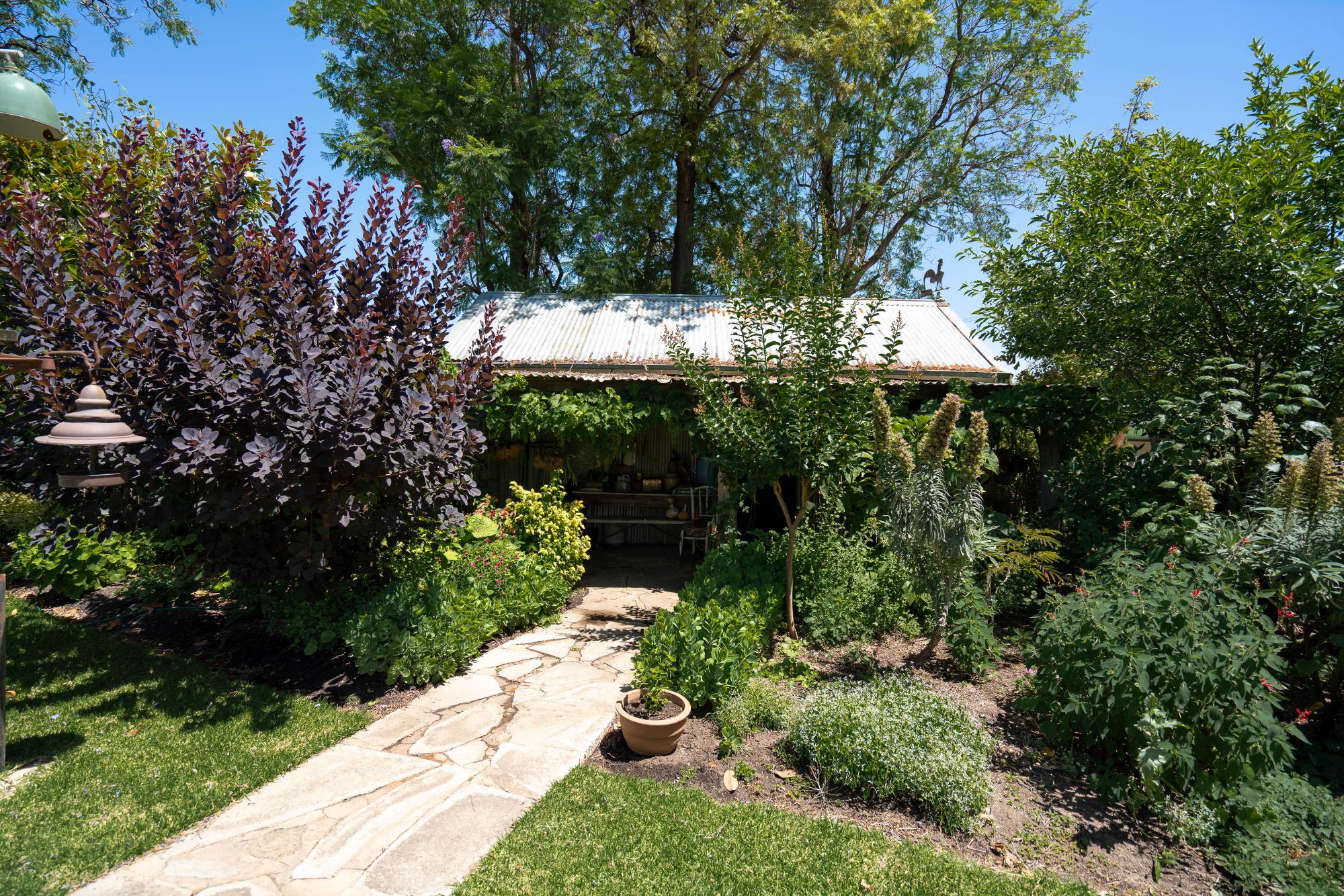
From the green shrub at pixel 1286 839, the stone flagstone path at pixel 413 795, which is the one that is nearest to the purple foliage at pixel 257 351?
the stone flagstone path at pixel 413 795

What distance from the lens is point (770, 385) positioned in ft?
19.5

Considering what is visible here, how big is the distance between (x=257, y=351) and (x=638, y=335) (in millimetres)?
5797

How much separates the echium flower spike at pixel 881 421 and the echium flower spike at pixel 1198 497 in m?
2.18

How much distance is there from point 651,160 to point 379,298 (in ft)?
40.9

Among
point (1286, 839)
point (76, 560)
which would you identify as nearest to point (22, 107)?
point (76, 560)

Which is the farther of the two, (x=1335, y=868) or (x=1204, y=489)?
(x=1204, y=489)

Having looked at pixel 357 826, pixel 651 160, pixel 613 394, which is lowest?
pixel 357 826

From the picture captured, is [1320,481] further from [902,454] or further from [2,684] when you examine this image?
[2,684]

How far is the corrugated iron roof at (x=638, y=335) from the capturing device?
849 cm

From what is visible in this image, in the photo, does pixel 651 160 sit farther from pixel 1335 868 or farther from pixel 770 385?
pixel 1335 868

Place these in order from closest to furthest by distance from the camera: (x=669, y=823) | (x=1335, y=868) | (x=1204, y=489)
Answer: (x=1335, y=868) → (x=669, y=823) → (x=1204, y=489)

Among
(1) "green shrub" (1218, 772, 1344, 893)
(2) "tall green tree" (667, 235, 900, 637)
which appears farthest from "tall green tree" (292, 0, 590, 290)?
(1) "green shrub" (1218, 772, 1344, 893)

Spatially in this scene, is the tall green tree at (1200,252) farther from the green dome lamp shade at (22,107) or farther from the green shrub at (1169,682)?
the green dome lamp shade at (22,107)

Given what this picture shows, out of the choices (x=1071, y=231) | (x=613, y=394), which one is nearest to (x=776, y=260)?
(x=613, y=394)
